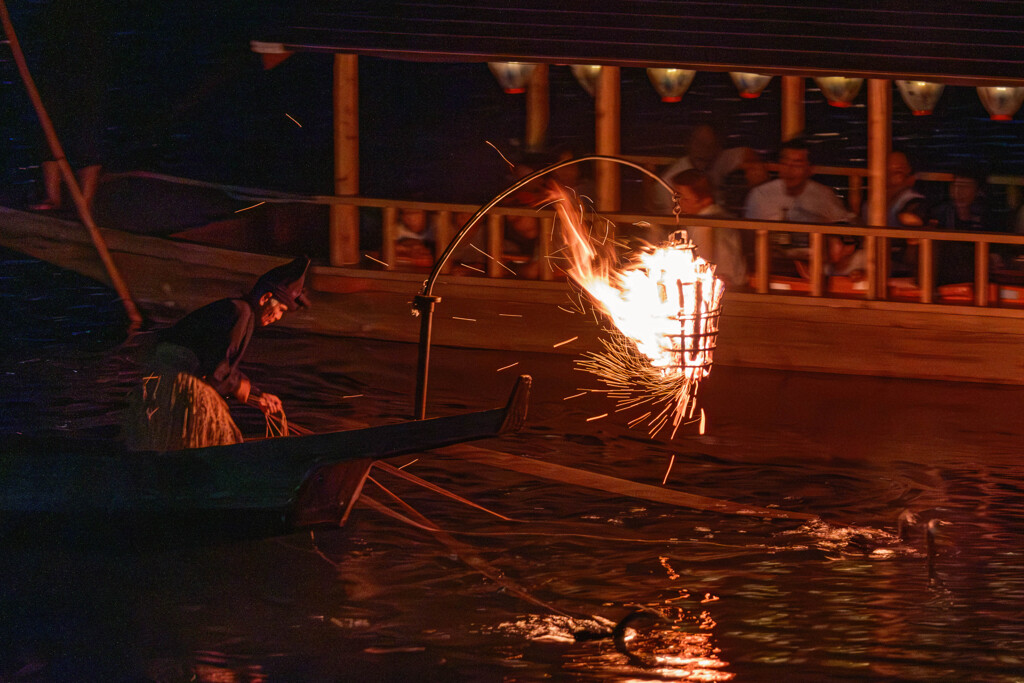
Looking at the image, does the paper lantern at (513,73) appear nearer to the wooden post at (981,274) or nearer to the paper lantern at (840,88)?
the paper lantern at (840,88)

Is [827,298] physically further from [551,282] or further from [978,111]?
[978,111]

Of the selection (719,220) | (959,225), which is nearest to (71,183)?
(719,220)

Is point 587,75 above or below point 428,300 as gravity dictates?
above

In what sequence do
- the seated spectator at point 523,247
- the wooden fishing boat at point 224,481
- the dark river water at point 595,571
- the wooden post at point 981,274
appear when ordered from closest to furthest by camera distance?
the dark river water at point 595,571, the wooden fishing boat at point 224,481, the wooden post at point 981,274, the seated spectator at point 523,247

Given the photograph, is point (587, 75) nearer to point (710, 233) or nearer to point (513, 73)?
point (513, 73)

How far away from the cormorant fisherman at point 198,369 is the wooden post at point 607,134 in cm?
487

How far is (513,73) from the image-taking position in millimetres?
12586

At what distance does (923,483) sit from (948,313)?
3.00 metres

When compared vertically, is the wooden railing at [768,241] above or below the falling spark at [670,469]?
above

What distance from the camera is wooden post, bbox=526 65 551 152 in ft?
43.1

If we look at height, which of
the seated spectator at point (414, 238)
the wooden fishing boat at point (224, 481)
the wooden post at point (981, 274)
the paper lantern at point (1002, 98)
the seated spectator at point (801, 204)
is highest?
the paper lantern at point (1002, 98)

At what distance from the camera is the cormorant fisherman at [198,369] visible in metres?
7.42

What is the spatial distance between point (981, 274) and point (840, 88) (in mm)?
2147

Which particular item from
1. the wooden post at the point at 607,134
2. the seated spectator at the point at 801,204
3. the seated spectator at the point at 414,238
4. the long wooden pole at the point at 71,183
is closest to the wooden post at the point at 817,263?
the seated spectator at the point at 801,204
